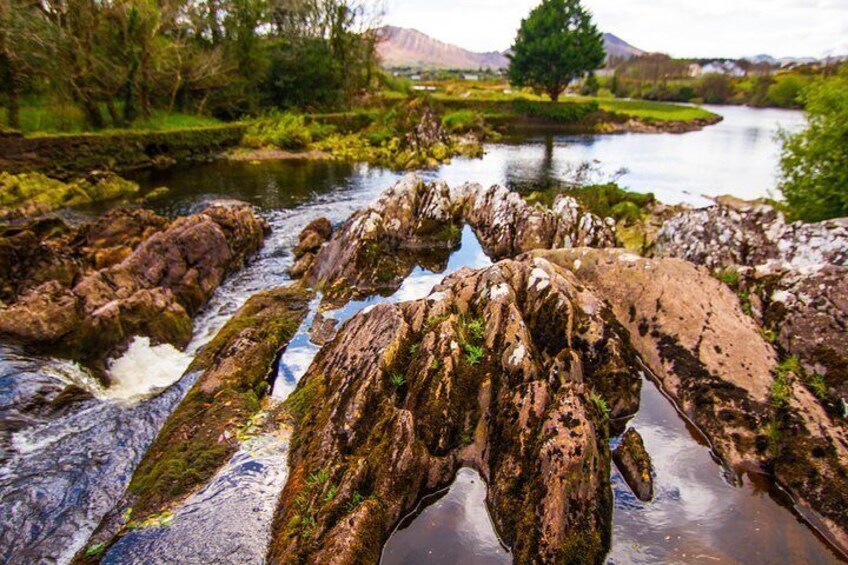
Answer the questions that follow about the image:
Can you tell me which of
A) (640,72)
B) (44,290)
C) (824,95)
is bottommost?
(44,290)

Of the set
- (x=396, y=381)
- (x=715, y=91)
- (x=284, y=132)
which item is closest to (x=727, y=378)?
(x=396, y=381)

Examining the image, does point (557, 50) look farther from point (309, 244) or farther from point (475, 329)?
point (475, 329)

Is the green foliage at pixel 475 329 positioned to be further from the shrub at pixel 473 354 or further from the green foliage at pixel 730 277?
the green foliage at pixel 730 277

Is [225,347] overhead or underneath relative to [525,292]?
underneath

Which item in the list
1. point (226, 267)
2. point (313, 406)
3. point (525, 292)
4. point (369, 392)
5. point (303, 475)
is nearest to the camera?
point (303, 475)

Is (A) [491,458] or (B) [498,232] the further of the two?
(B) [498,232]

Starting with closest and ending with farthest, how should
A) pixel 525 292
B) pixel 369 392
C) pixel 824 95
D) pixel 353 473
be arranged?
pixel 353 473 → pixel 369 392 → pixel 525 292 → pixel 824 95

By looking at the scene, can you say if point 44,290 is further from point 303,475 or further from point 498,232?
point 498,232

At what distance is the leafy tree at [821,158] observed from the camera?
17.7 m

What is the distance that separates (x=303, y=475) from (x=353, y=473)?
1.25m

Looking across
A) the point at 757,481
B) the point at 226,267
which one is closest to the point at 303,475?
the point at 757,481

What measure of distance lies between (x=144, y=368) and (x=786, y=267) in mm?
18742

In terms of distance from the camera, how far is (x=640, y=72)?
17838 cm

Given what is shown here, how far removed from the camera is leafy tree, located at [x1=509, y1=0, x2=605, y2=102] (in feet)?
302
